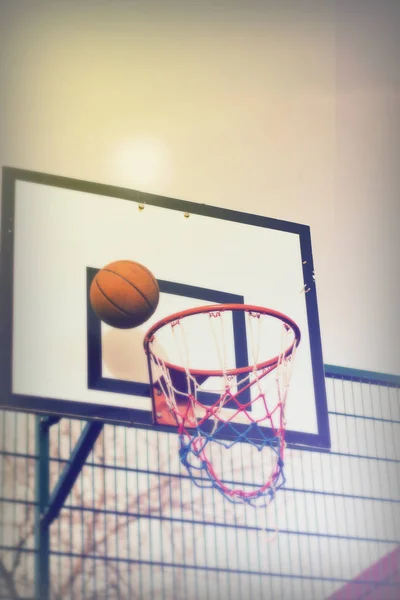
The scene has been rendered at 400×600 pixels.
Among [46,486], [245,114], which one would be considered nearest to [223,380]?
[46,486]

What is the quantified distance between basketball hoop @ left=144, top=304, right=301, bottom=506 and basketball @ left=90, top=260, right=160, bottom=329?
0.38ft

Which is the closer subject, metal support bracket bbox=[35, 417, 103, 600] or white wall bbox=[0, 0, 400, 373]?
metal support bracket bbox=[35, 417, 103, 600]

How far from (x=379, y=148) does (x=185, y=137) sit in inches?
38.5

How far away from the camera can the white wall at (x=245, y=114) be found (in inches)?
129

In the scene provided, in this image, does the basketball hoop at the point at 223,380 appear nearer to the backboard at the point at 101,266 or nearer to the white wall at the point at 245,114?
the backboard at the point at 101,266

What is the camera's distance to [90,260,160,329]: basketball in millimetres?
2383

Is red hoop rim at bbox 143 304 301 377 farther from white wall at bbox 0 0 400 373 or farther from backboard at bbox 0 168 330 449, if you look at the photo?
white wall at bbox 0 0 400 373

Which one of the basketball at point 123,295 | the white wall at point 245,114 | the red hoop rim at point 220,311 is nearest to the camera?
the basketball at point 123,295

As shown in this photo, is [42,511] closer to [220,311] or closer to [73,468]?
[73,468]

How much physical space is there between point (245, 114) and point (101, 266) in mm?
1412

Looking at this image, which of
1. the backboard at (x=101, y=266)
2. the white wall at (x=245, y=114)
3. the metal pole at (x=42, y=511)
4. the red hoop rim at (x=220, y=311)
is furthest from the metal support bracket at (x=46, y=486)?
the white wall at (x=245, y=114)

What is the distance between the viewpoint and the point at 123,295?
7.82 ft

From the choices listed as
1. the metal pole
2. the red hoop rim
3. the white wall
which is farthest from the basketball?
the white wall

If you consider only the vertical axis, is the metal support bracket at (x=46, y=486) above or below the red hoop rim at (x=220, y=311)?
below
